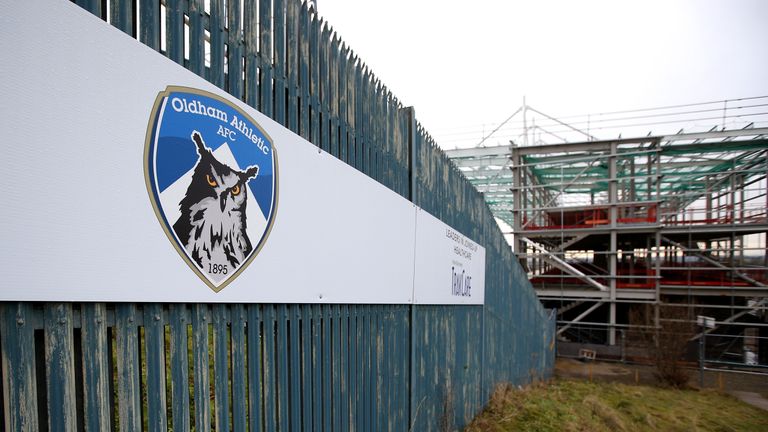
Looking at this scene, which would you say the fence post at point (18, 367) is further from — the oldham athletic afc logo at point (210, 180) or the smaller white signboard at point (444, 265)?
the smaller white signboard at point (444, 265)

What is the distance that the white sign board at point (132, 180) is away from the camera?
132 cm

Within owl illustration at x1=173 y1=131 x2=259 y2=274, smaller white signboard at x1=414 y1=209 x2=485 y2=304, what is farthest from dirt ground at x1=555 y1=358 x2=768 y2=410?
owl illustration at x1=173 y1=131 x2=259 y2=274

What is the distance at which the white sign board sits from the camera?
132 centimetres

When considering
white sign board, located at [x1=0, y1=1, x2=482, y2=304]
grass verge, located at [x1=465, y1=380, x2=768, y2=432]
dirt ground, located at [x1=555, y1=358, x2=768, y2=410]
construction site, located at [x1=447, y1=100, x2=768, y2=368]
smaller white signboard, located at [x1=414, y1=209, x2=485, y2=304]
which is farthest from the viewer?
construction site, located at [x1=447, y1=100, x2=768, y2=368]

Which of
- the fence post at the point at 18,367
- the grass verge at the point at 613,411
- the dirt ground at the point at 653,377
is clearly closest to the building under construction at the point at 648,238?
the dirt ground at the point at 653,377

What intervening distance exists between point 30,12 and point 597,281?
23.5 m

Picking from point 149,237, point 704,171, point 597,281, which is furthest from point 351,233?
point 704,171

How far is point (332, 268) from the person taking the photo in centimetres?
301

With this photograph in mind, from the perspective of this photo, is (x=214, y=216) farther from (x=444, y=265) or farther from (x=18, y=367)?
(x=444, y=265)

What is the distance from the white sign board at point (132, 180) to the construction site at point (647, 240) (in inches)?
742

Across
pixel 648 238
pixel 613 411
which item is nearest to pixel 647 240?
pixel 648 238

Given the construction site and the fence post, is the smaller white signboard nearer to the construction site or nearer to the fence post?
the fence post

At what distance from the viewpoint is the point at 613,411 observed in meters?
7.98

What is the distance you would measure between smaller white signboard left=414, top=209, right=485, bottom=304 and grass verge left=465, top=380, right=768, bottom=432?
5.73ft
